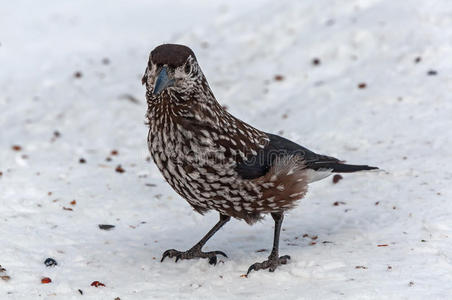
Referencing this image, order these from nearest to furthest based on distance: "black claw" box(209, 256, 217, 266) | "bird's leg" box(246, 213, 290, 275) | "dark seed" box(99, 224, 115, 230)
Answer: "bird's leg" box(246, 213, 290, 275), "black claw" box(209, 256, 217, 266), "dark seed" box(99, 224, 115, 230)

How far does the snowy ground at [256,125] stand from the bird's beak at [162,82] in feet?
4.25

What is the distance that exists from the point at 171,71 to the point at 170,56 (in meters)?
0.10

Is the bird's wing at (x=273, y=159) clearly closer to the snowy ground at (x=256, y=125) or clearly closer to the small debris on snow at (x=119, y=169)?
the snowy ground at (x=256, y=125)

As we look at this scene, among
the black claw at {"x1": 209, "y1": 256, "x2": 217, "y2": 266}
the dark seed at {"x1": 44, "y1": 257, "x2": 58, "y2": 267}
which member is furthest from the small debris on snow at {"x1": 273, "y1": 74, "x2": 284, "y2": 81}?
the dark seed at {"x1": 44, "y1": 257, "x2": 58, "y2": 267}

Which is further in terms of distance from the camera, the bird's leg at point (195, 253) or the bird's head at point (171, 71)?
the bird's leg at point (195, 253)

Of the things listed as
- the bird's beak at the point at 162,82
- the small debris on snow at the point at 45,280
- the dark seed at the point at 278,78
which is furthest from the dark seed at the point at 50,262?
the dark seed at the point at 278,78

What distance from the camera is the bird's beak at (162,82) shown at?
423cm

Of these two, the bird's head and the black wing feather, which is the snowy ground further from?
the bird's head

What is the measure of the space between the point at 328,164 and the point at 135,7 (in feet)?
27.8

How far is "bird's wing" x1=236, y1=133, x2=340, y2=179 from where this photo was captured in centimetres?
473

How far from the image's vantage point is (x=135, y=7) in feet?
42.2

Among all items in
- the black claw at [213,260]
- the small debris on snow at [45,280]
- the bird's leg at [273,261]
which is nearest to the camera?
the small debris on snow at [45,280]

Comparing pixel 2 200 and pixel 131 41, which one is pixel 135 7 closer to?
pixel 131 41

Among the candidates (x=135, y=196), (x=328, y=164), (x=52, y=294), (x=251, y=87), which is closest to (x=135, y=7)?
(x=251, y=87)
